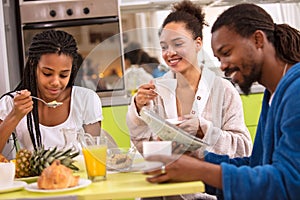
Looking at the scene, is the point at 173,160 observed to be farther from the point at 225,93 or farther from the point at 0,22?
the point at 0,22

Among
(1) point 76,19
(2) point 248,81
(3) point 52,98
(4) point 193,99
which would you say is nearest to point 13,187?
(4) point 193,99

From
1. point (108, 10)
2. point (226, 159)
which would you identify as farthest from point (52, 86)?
point (108, 10)

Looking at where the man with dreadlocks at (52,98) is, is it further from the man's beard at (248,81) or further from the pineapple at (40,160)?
the man's beard at (248,81)

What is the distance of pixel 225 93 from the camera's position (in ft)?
6.40

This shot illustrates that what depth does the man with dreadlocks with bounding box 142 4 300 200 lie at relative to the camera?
1.22m

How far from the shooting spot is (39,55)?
2.06 meters

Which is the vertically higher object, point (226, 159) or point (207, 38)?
point (207, 38)

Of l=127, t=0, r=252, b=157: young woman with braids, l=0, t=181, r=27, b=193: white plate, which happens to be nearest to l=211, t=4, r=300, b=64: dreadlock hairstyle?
l=127, t=0, r=252, b=157: young woman with braids

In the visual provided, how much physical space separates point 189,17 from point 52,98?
67 cm

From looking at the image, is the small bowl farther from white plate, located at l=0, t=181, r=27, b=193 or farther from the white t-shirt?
the white t-shirt

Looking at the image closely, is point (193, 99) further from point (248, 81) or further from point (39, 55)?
point (39, 55)

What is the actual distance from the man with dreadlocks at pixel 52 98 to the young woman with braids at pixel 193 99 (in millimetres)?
436

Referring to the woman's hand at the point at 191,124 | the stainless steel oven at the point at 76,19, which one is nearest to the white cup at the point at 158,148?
the woman's hand at the point at 191,124

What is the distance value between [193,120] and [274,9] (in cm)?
242
